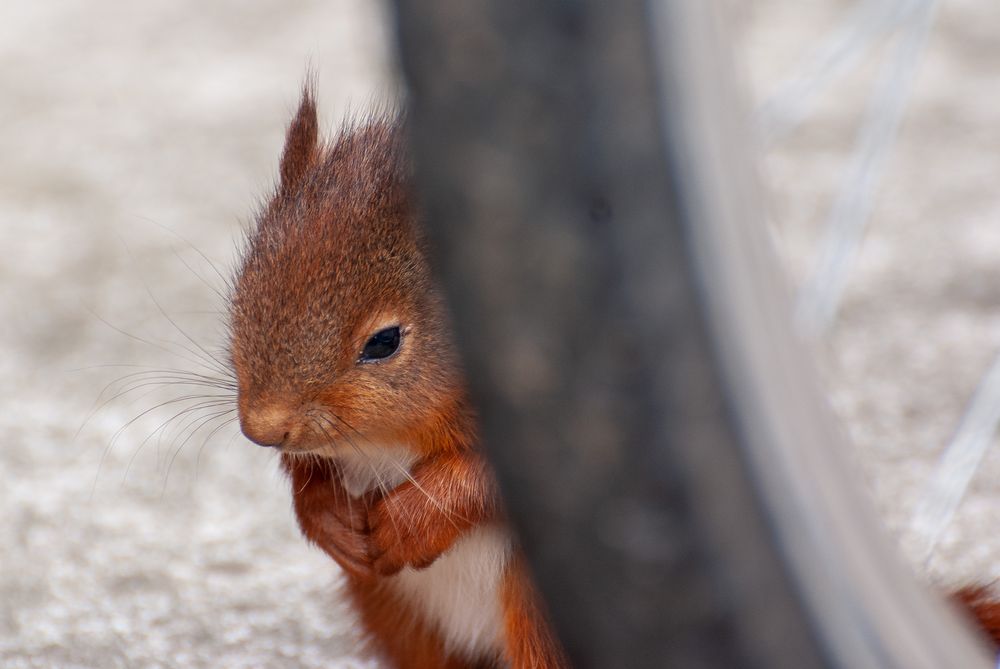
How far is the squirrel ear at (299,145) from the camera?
1.07 meters

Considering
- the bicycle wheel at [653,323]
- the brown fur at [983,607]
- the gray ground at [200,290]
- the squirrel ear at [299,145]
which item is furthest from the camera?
the gray ground at [200,290]

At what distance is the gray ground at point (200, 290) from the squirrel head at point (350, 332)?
8.6 inches

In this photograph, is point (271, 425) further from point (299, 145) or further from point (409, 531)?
point (299, 145)

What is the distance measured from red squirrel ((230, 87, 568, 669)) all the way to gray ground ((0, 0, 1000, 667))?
0.19m

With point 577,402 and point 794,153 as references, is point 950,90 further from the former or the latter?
point 577,402

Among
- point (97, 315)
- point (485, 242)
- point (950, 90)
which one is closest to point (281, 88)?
point (97, 315)

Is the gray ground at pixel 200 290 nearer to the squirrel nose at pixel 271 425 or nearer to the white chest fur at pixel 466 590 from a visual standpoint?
the white chest fur at pixel 466 590

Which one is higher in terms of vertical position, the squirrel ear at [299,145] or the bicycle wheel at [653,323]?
the squirrel ear at [299,145]

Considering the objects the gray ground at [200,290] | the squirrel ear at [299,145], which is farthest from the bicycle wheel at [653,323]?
the squirrel ear at [299,145]

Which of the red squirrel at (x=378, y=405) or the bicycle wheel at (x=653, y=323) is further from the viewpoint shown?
the red squirrel at (x=378, y=405)

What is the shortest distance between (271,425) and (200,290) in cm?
93

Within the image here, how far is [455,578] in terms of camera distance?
3.21 ft

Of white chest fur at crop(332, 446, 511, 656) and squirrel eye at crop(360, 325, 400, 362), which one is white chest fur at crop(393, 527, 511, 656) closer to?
white chest fur at crop(332, 446, 511, 656)

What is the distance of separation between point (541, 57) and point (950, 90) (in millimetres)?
1915
